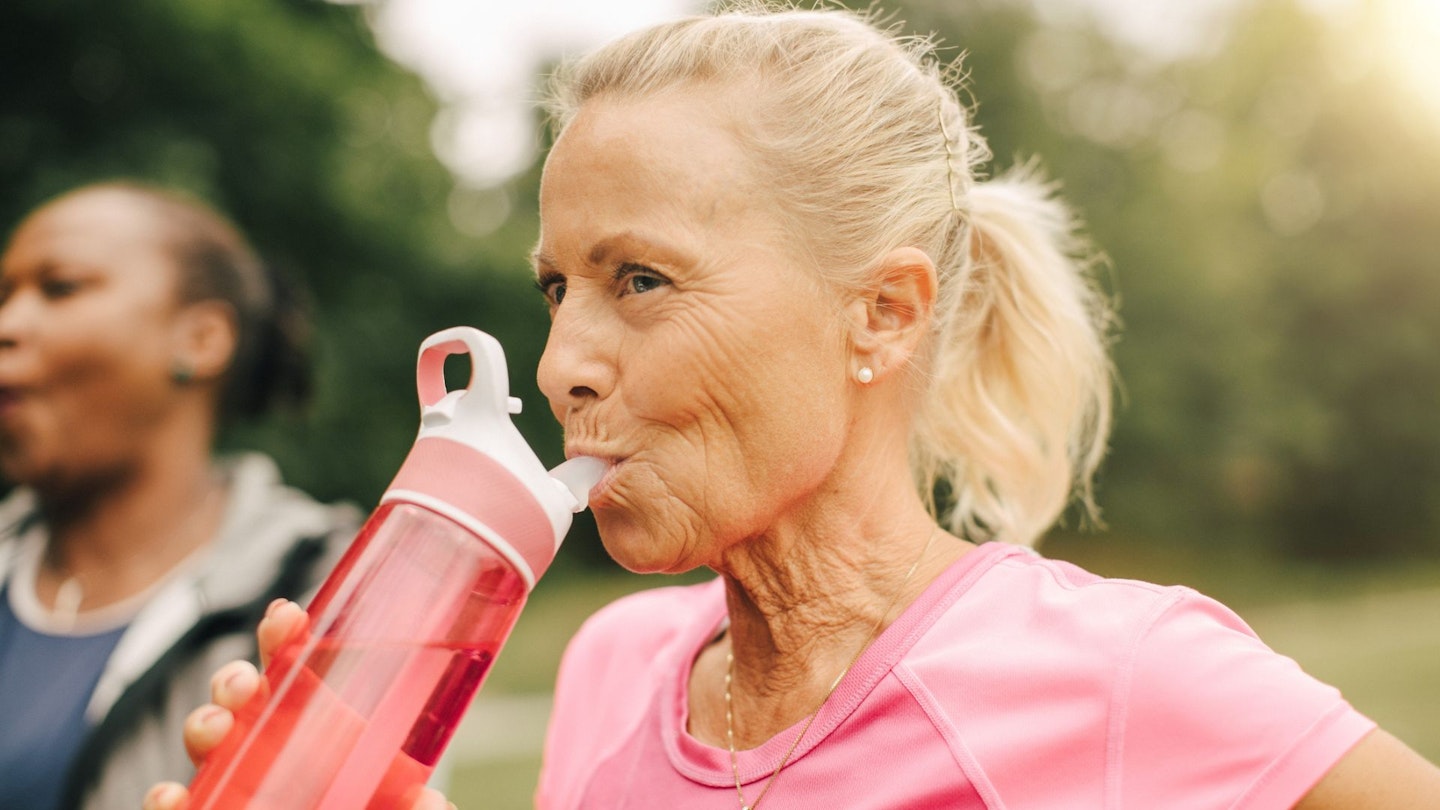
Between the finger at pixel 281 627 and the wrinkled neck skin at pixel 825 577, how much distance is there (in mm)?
682

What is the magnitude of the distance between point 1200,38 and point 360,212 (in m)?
26.5

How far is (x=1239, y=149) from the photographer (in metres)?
31.7

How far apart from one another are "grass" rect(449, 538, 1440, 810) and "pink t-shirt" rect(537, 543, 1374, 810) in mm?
6340

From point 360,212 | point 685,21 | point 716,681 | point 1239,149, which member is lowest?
A: point 1239,149

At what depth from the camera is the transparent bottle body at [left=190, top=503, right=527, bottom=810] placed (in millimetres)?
1625

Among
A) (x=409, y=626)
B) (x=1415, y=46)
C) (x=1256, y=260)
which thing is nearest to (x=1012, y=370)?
(x=409, y=626)

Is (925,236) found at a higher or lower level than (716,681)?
higher

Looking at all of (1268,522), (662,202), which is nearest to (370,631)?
(662,202)

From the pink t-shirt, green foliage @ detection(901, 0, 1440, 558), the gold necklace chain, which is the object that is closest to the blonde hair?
the gold necklace chain

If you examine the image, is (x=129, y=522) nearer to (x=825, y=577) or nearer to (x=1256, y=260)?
(x=825, y=577)

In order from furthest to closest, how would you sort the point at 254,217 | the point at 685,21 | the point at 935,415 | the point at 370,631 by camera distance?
the point at 254,217 → the point at 935,415 → the point at 685,21 → the point at 370,631

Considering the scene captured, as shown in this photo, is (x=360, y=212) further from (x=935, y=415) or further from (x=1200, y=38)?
(x=1200, y=38)

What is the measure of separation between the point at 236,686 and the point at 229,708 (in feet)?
0.11

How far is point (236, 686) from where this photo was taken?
1717 mm
